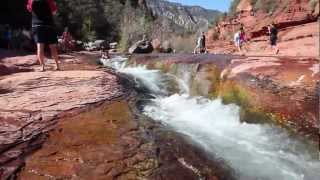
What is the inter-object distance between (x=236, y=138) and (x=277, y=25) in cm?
1968

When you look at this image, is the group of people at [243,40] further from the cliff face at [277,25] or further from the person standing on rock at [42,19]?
the person standing on rock at [42,19]

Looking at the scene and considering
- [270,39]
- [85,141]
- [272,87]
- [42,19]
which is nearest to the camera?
[85,141]

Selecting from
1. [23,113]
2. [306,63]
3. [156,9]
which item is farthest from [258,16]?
[156,9]

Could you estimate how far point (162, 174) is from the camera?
180 inches

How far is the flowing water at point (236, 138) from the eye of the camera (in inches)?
236

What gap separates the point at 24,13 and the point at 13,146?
30738 millimetres

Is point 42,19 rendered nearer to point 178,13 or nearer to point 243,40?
point 243,40

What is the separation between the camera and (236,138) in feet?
24.4

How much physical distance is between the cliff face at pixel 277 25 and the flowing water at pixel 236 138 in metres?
10.2

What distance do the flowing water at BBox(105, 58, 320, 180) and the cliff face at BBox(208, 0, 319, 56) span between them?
1017cm

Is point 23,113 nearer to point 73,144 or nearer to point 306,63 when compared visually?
point 73,144

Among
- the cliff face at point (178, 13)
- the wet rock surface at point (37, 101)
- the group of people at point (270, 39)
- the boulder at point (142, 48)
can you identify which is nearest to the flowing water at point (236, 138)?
the wet rock surface at point (37, 101)

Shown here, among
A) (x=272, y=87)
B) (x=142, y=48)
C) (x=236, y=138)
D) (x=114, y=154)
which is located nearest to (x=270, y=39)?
(x=142, y=48)

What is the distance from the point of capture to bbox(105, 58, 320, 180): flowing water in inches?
236
